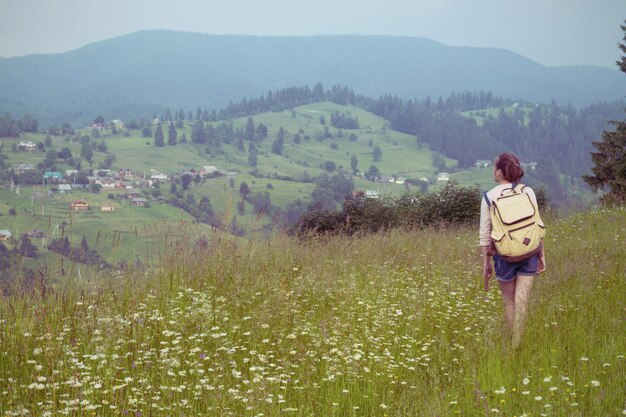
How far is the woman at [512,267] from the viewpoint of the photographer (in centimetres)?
621

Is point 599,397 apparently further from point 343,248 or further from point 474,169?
point 474,169

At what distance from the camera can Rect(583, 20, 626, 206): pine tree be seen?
26.0 m

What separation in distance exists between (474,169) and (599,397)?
193780 mm

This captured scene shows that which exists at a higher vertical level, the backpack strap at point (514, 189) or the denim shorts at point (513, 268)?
the backpack strap at point (514, 189)

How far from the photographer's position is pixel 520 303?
624cm

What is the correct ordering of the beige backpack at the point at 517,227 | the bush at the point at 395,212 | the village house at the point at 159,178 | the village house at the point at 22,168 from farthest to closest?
the village house at the point at 159,178
the village house at the point at 22,168
the bush at the point at 395,212
the beige backpack at the point at 517,227

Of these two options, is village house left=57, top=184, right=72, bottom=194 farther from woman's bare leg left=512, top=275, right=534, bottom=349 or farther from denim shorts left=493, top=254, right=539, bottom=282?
woman's bare leg left=512, top=275, right=534, bottom=349

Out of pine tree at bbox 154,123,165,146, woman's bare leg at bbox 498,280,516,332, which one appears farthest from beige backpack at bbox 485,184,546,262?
pine tree at bbox 154,123,165,146

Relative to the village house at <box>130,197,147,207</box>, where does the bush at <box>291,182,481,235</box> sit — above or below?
above

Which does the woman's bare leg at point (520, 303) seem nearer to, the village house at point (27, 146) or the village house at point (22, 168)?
the village house at point (22, 168)

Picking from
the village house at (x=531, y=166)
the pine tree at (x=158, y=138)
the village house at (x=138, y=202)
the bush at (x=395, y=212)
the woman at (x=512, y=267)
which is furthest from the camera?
the pine tree at (x=158, y=138)

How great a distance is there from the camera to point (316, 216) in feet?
80.4

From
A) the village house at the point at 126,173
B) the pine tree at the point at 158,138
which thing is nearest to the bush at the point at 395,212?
the village house at the point at 126,173

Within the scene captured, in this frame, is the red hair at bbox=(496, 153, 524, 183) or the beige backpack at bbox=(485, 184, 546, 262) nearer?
the beige backpack at bbox=(485, 184, 546, 262)
